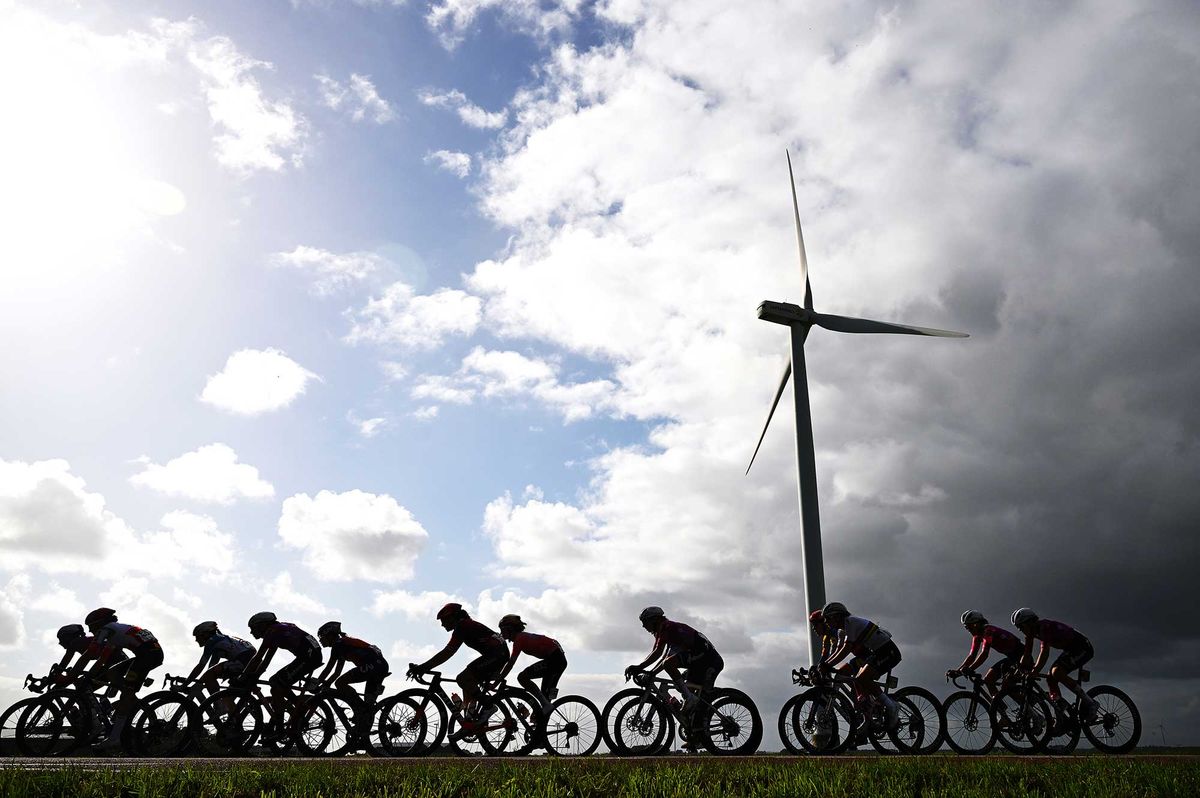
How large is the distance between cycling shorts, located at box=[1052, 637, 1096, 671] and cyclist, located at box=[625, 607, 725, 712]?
5597mm

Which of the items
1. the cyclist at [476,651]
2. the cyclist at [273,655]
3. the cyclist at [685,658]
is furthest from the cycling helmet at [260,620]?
the cyclist at [685,658]

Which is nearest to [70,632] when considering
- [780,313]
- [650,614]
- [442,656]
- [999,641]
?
[442,656]

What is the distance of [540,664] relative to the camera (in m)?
13.9

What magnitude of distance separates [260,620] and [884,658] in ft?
33.1

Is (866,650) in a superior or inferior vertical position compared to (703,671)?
superior

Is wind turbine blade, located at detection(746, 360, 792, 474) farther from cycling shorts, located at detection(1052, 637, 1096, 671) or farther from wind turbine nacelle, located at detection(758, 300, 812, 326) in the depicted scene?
cycling shorts, located at detection(1052, 637, 1096, 671)

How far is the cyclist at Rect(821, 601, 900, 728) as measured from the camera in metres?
14.1

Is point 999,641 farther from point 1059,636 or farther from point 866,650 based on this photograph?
point 866,650

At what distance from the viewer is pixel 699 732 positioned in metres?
13.2

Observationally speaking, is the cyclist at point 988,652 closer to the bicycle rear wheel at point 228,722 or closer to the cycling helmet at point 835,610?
the cycling helmet at point 835,610

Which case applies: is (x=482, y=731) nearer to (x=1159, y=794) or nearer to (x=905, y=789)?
(x=905, y=789)

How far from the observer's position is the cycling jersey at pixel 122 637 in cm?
Result: 1546

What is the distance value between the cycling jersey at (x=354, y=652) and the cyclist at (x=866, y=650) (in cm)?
735

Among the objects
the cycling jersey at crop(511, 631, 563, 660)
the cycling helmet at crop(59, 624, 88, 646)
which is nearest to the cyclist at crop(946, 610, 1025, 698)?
the cycling jersey at crop(511, 631, 563, 660)
